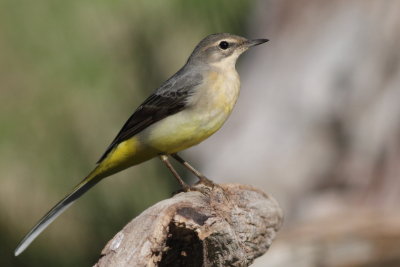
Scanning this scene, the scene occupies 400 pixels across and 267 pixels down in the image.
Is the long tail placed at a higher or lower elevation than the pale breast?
lower

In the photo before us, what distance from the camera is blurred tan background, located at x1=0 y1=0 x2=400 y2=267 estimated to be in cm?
688

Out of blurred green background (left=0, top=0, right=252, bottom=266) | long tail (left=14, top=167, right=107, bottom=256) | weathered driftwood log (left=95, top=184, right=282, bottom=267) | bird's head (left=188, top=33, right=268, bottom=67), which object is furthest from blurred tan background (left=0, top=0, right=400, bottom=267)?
weathered driftwood log (left=95, top=184, right=282, bottom=267)

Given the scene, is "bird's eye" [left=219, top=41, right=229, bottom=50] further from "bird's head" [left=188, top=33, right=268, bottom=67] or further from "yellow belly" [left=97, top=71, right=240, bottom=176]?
"yellow belly" [left=97, top=71, right=240, bottom=176]

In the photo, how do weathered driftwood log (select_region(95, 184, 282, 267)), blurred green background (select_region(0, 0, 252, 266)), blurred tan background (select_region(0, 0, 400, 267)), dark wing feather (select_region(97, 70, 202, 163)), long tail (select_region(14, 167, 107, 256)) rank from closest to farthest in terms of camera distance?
weathered driftwood log (select_region(95, 184, 282, 267)) → long tail (select_region(14, 167, 107, 256)) → dark wing feather (select_region(97, 70, 202, 163)) → blurred tan background (select_region(0, 0, 400, 267)) → blurred green background (select_region(0, 0, 252, 266))

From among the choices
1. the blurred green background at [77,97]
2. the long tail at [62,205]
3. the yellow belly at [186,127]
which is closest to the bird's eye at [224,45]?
the yellow belly at [186,127]

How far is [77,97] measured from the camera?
787 centimetres

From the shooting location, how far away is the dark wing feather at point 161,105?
470cm

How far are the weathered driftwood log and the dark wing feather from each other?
0.73m

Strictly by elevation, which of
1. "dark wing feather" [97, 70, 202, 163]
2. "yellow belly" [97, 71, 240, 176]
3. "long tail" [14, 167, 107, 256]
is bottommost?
"long tail" [14, 167, 107, 256]

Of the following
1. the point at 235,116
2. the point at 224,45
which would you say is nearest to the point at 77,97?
the point at 235,116

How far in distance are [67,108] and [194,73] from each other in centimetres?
348

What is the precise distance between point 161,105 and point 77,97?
3.23 metres

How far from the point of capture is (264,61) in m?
8.06

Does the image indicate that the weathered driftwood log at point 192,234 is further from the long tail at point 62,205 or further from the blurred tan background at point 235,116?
the blurred tan background at point 235,116
